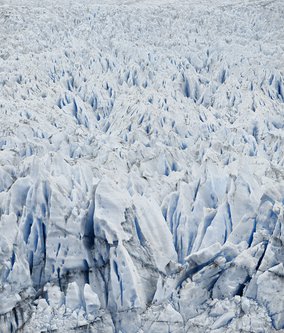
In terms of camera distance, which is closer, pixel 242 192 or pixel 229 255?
pixel 229 255

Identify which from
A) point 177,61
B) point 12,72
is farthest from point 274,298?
point 177,61

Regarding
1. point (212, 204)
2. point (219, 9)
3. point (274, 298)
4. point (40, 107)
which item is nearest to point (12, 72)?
point (40, 107)

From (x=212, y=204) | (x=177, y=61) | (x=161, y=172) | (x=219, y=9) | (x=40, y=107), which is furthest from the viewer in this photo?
(x=219, y=9)

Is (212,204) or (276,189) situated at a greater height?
(276,189)

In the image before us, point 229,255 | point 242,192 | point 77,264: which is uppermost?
point 242,192

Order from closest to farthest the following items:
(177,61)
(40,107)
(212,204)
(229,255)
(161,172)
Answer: (229,255) < (212,204) < (161,172) < (40,107) < (177,61)

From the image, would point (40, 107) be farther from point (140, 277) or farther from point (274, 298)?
point (274, 298)
